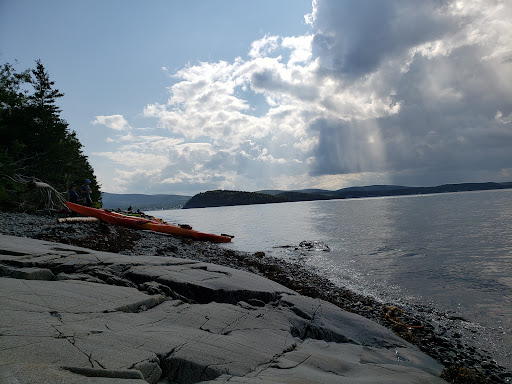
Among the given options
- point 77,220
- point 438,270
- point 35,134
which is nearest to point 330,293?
point 438,270

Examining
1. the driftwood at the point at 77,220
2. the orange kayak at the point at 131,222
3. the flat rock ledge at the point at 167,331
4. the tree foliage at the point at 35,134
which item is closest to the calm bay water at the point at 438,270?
the flat rock ledge at the point at 167,331

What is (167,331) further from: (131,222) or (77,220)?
(131,222)

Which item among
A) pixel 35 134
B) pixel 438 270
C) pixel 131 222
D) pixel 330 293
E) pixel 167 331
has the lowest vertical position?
pixel 438 270

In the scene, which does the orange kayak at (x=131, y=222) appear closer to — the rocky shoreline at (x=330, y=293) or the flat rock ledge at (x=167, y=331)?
the rocky shoreline at (x=330, y=293)

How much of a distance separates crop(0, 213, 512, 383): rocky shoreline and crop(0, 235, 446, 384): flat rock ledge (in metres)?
0.56

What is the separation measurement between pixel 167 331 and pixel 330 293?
28.6 ft

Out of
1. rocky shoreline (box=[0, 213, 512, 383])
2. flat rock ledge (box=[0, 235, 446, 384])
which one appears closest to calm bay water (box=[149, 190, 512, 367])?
rocky shoreline (box=[0, 213, 512, 383])

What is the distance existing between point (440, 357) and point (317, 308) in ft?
10.0

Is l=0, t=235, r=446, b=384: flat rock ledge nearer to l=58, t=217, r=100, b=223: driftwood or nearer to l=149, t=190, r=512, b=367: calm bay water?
l=149, t=190, r=512, b=367: calm bay water

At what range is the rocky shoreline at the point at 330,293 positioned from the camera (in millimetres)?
6977

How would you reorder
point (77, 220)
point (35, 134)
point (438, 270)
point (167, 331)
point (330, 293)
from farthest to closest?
point (35, 134) < point (77, 220) < point (438, 270) < point (330, 293) < point (167, 331)

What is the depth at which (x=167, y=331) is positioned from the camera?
16.3 feet

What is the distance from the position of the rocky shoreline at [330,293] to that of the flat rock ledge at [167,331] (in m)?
0.56

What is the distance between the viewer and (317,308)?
26.9 feet
